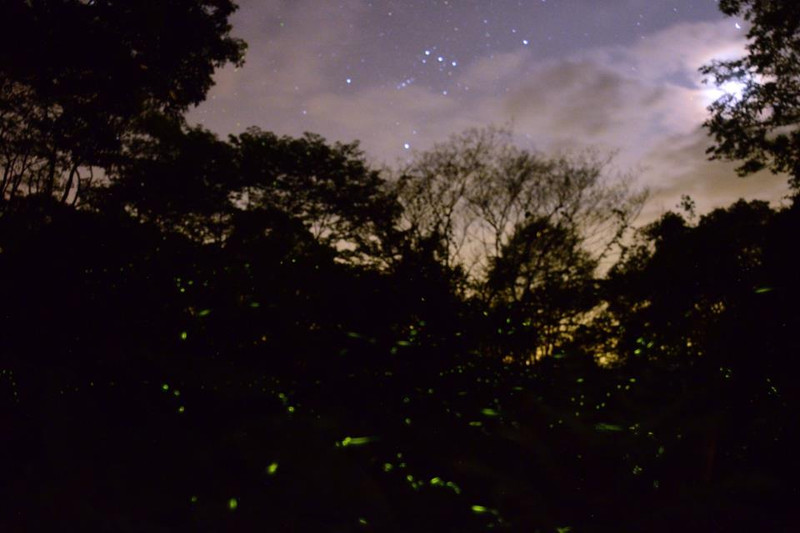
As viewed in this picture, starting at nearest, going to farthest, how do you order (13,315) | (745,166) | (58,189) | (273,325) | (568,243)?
(13,315), (273,325), (745,166), (58,189), (568,243)

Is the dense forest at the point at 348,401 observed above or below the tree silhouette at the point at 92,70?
below

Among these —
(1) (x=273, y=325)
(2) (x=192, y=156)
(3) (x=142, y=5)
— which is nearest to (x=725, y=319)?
(1) (x=273, y=325)

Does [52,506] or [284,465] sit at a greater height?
[284,465]

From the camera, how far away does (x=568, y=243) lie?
2111cm

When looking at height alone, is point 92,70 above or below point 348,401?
above

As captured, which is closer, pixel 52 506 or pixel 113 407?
pixel 52 506

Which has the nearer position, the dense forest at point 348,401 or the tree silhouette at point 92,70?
the dense forest at point 348,401

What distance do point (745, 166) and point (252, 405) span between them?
1211 cm

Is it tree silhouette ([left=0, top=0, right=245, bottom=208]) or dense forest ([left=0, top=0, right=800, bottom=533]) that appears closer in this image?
dense forest ([left=0, top=0, right=800, bottom=533])

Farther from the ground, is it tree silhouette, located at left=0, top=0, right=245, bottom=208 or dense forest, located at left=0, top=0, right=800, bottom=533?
tree silhouette, located at left=0, top=0, right=245, bottom=208

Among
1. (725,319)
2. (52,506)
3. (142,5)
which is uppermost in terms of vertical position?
(142,5)

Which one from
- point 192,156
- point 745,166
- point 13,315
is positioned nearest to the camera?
point 13,315

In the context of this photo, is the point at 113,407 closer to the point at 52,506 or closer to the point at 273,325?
the point at 52,506

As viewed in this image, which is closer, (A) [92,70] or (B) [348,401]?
(B) [348,401]
